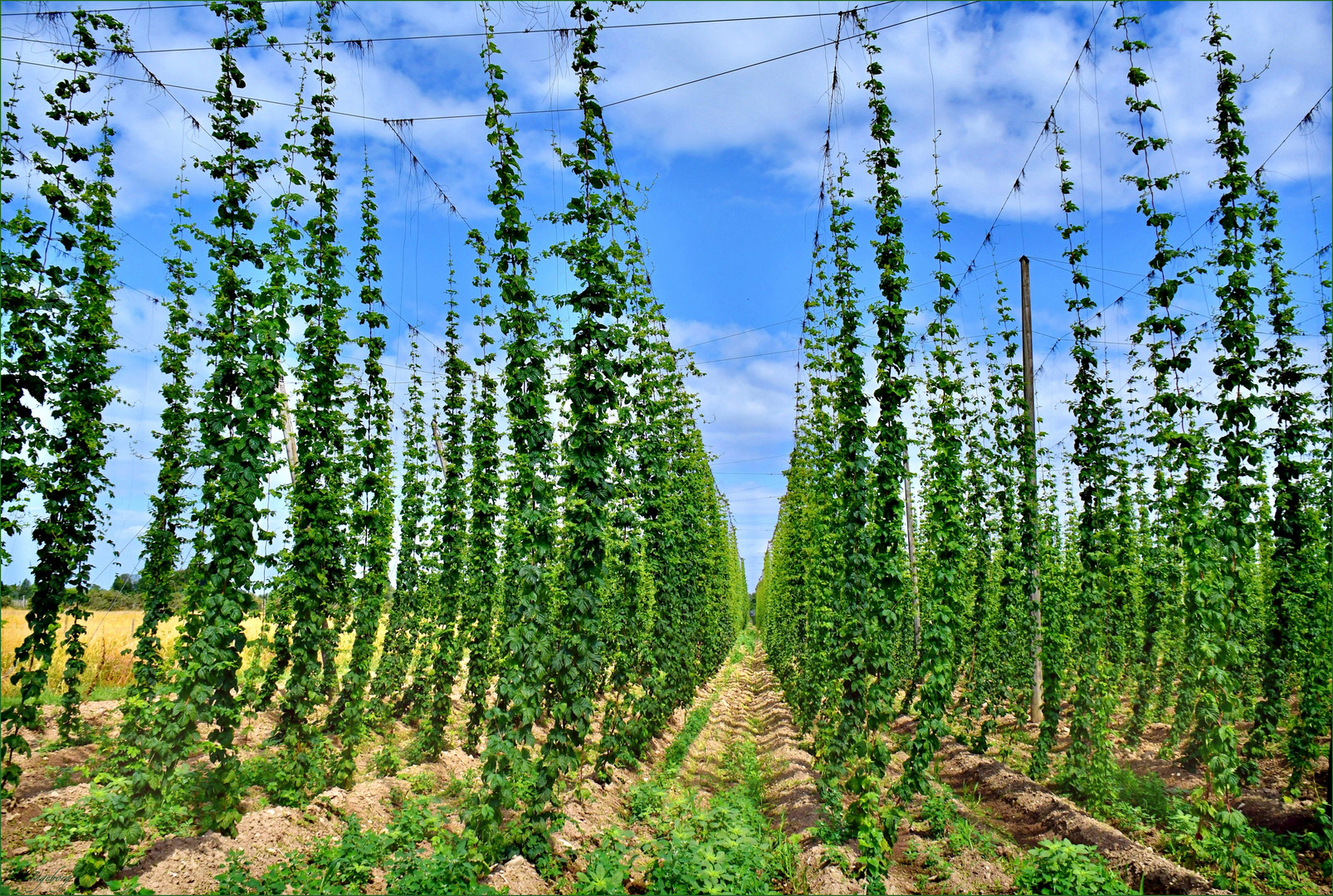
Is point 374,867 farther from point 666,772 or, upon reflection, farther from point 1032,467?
point 1032,467

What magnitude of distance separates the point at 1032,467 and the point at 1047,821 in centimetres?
656

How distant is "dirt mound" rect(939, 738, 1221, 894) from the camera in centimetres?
693

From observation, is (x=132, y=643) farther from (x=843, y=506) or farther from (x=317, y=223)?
(x=843, y=506)

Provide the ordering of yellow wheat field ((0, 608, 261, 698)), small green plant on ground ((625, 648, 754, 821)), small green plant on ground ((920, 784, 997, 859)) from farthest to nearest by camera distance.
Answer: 1. yellow wheat field ((0, 608, 261, 698))
2. small green plant on ground ((625, 648, 754, 821))
3. small green plant on ground ((920, 784, 997, 859))

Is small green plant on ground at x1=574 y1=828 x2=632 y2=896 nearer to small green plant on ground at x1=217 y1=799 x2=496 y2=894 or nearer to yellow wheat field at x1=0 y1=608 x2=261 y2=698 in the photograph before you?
small green plant on ground at x1=217 y1=799 x2=496 y2=894

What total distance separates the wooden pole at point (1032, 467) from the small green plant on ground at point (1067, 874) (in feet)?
20.5

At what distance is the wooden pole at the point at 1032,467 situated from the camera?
13.1 metres

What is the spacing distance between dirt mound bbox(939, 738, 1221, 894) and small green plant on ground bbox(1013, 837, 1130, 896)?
81cm

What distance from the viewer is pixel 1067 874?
20.2 ft

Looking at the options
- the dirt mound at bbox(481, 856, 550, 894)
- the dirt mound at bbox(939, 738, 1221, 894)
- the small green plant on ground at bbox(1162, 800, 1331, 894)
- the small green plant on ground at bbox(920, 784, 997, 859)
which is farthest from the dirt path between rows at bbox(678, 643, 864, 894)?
the small green plant on ground at bbox(1162, 800, 1331, 894)

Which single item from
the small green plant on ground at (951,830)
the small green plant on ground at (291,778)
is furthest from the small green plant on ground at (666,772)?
the small green plant on ground at (291,778)

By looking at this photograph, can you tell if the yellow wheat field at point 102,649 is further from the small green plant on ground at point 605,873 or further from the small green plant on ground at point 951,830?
the small green plant on ground at point 951,830

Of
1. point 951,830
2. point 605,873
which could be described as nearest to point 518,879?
point 605,873

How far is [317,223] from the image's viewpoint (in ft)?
31.7
